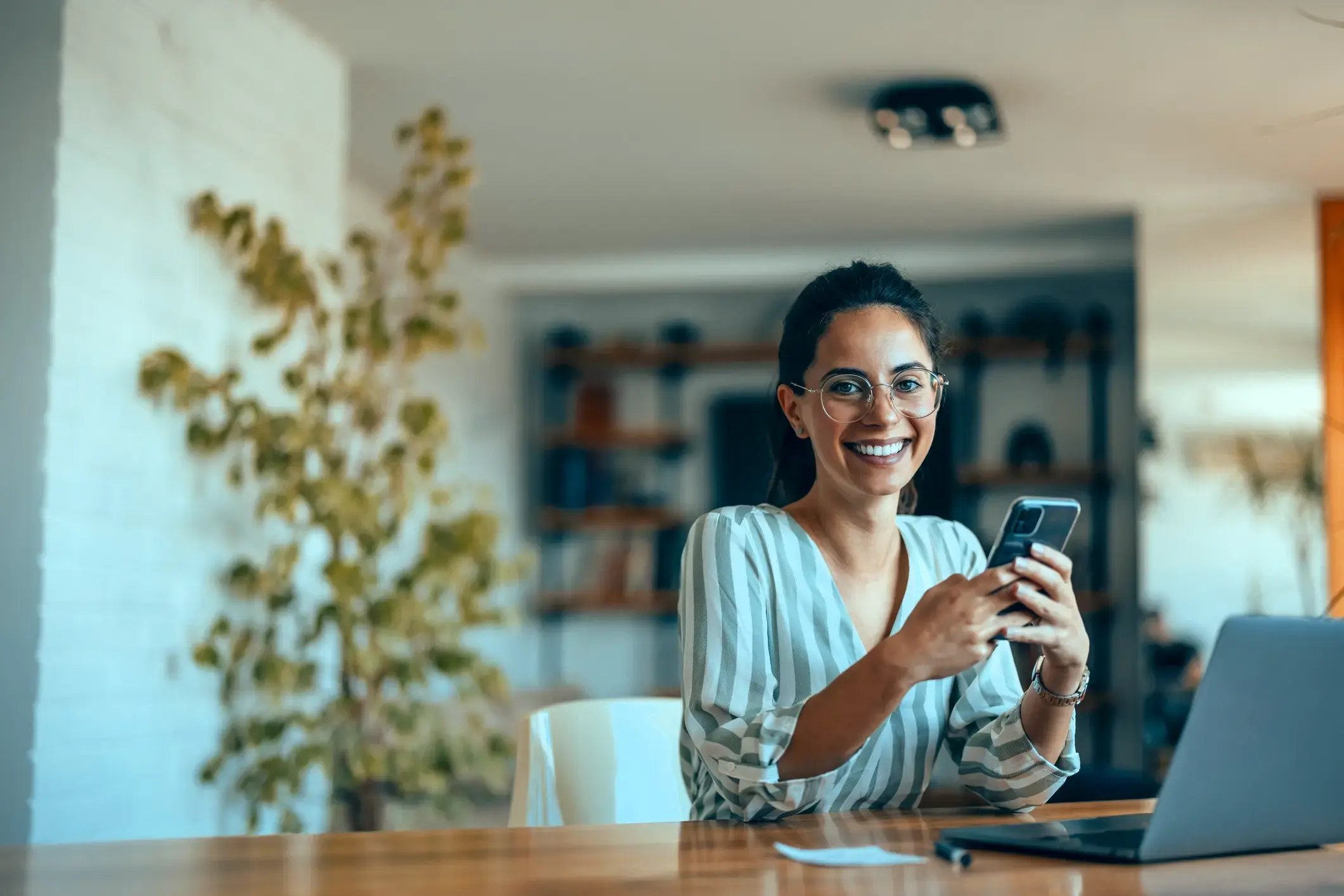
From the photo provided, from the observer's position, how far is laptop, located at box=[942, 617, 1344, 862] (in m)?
1.11

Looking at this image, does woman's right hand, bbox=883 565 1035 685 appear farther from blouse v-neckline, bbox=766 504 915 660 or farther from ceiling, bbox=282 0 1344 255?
ceiling, bbox=282 0 1344 255

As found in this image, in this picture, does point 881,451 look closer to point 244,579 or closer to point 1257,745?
point 1257,745

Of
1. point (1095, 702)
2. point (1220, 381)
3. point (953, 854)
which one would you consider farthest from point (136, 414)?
point (1095, 702)

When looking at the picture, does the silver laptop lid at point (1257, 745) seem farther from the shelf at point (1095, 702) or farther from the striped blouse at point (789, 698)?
the shelf at point (1095, 702)

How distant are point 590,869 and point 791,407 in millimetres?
782

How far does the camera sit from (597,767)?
73.2 inches

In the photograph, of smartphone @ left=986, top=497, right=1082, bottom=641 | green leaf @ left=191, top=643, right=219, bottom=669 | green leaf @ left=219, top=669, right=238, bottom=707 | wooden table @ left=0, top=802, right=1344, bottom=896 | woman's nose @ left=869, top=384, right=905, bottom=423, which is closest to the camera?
wooden table @ left=0, top=802, right=1344, bottom=896

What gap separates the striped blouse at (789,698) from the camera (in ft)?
4.87

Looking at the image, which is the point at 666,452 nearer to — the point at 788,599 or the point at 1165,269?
the point at 1165,269

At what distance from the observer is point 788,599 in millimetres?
1644

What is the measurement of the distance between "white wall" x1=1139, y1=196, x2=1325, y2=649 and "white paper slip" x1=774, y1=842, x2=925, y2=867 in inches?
190

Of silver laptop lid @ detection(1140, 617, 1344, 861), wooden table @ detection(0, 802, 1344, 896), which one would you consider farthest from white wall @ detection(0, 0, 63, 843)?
silver laptop lid @ detection(1140, 617, 1344, 861)

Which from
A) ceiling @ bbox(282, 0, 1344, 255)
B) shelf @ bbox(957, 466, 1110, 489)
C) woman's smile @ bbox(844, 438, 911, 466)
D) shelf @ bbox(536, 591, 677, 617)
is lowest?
shelf @ bbox(536, 591, 677, 617)

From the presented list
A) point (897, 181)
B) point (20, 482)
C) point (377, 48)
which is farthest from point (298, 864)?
point (897, 181)
